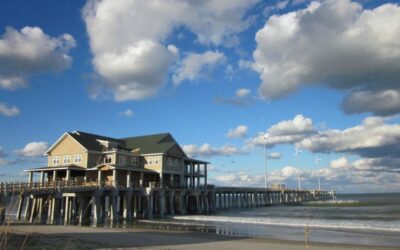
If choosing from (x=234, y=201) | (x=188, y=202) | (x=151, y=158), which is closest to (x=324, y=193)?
(x=234, y=201)

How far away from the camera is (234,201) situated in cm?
7281

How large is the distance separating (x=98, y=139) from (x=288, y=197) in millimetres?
58228

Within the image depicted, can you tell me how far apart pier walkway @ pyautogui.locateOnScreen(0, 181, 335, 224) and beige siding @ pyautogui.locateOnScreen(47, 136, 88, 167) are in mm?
4921

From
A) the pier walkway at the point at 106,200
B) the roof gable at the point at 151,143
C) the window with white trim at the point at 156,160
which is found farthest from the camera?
the roof gable at the point at 151,143

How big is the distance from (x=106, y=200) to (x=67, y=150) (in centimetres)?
759

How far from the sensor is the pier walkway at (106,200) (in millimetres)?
35188

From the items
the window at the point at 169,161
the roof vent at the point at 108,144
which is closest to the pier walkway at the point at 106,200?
the window at the point at 169,161

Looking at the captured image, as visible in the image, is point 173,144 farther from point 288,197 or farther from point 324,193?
point 324,193

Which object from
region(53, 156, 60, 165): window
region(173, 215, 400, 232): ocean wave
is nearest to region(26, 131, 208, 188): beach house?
region(53, 156, 60, 165): window

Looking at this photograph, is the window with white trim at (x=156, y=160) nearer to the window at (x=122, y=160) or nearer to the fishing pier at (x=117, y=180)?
the fishing pier at (x=117, y=180)

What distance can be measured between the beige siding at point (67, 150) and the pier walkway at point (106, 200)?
16.1 ft

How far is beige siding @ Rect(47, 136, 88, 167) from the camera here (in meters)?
47.0

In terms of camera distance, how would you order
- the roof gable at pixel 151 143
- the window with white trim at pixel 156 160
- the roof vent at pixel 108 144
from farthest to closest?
the roof gable at pixel 151 143 < the window with white trim at pixel 156 160 < the roof vent at pixel 108 144

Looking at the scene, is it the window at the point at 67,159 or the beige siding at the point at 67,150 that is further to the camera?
the window at the point at 67,159
